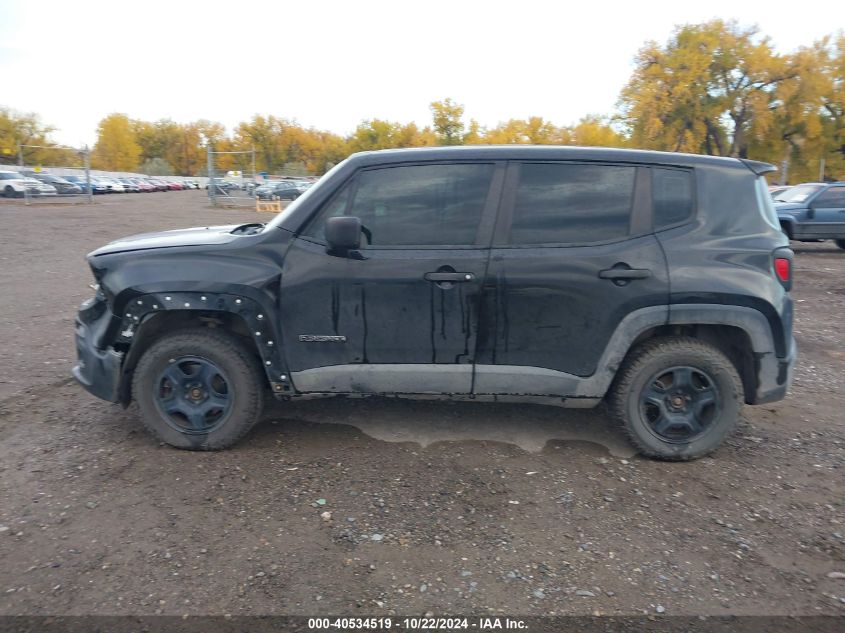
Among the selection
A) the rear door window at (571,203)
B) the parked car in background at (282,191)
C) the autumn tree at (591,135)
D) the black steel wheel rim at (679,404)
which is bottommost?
the black steel wheel rim at (679,404)

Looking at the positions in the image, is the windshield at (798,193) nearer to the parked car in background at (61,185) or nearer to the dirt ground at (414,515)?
the dirt ground at (414,515)

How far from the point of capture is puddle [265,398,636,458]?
4.29m

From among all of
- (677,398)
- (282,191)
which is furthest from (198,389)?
(282,191)

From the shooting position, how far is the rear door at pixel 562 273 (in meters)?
3.82

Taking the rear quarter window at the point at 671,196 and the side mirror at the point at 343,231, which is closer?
the side mirror at the point at 343,231

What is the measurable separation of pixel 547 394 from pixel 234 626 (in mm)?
2221

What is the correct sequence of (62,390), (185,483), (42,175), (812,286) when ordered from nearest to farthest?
(185,483), (62,390), (812,286), (42,175)

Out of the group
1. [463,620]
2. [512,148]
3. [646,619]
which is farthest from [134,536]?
[512,148]

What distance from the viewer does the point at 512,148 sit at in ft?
13.2

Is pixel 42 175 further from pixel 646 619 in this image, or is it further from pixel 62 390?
pixel 646 619

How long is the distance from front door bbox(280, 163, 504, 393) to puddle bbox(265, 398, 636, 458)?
550 mm

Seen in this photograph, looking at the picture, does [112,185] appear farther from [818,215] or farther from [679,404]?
[679,404]

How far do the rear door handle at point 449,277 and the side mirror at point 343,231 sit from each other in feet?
1.60

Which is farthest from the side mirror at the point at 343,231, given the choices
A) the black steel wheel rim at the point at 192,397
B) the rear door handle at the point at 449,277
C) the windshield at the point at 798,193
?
the windshield at the point at 798,193
